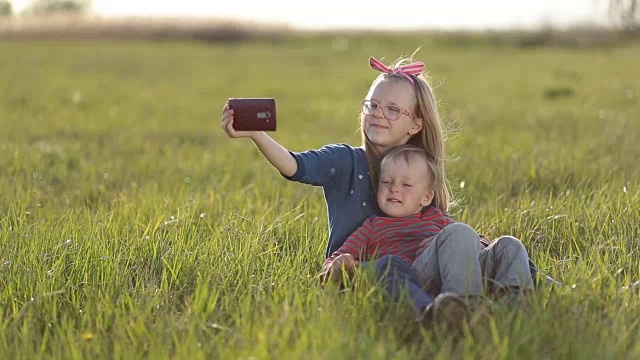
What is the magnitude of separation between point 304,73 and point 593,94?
8.88 meters

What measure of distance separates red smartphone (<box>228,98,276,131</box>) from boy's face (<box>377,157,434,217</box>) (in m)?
0.61

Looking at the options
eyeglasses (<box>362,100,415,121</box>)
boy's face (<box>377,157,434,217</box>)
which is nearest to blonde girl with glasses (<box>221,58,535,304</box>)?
eyeglasses (<box>362,100,415,121</box>)

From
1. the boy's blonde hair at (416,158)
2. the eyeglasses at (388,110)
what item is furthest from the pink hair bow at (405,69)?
the boy's blonde hair at (416,158)

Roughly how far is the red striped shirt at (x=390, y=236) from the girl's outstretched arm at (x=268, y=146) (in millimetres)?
386

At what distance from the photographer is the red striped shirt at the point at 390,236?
3.65m

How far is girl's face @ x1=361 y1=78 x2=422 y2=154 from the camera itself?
12.7ft

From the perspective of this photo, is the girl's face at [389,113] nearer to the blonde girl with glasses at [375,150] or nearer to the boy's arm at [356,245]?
the blonde girl with glasses at [375,150]

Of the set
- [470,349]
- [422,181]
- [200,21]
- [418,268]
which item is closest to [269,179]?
[422,181]

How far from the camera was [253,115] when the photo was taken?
3439 mm

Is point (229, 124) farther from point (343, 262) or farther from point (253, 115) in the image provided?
point (343, 262)

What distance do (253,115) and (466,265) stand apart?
99 cm

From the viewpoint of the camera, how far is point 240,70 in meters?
21.5

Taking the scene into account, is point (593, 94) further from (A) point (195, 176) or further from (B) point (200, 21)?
(B) point (200, 21)

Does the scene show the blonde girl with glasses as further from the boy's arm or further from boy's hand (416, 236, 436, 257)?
boy's hand (416, 236, 436, 257)
